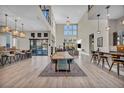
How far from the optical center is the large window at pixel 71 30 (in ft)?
84.3

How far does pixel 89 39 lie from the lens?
18.1 m

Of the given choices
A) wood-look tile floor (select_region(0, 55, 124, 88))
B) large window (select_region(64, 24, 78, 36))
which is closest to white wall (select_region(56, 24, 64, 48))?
large window (select_region(64, 24, 78, 36))

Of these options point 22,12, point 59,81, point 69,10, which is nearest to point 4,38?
point 69,10

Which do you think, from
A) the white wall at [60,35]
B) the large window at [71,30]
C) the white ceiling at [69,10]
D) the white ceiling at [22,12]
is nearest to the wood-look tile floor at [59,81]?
the white ceiling at [22,12]

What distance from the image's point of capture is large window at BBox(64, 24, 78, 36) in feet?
84.3

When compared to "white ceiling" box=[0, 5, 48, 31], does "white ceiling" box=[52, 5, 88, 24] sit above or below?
above

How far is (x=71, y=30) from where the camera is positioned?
25906 mm

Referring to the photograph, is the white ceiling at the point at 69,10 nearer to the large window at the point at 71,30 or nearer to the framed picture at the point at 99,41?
the framed picture at the point at 99,41

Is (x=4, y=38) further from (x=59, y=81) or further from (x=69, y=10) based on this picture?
(x=59, y=81)

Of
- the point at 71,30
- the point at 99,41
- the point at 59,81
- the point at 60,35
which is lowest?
the point at 59,81

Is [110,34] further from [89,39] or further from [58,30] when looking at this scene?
[58,30]

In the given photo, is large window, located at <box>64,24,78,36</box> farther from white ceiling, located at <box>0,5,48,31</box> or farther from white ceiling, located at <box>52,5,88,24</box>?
white ceiling, located at <box>0,5,48,31</box>

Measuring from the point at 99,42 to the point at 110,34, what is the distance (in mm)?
1401
